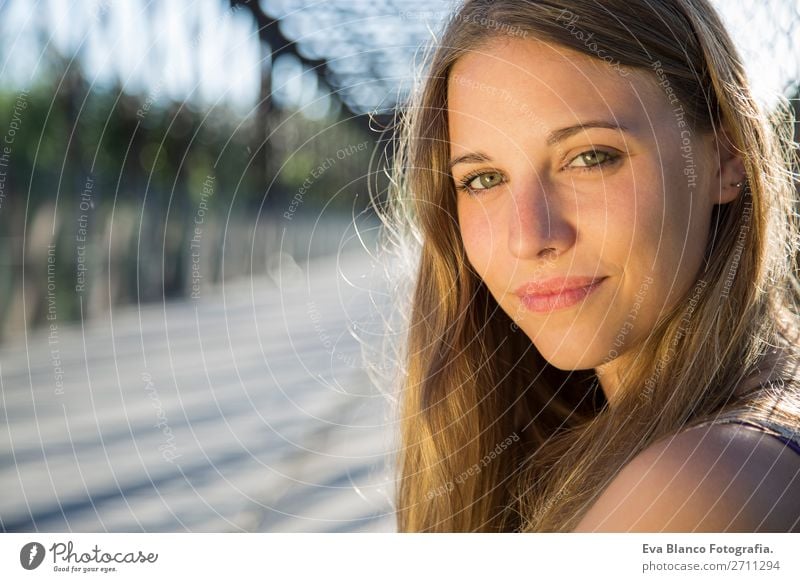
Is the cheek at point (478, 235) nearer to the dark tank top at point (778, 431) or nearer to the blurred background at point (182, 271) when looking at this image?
the blurred background at point (182, 271)

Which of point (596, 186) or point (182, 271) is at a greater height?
point (182, 271)

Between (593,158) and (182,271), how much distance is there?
6194 millimetres

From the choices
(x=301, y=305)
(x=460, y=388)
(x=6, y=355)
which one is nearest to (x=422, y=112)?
(x=460, y=388)

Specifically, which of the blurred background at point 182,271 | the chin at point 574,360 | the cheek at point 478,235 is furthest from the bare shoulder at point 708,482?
the blurred background at point 182,271

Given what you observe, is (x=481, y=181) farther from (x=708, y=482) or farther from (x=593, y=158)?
(x=708, y=482)

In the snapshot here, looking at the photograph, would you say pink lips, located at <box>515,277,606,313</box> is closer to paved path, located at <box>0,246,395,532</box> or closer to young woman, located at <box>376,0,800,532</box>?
young woman, located at <box>376,0,800,532</box>

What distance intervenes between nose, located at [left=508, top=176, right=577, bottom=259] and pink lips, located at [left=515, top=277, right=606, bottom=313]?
0.03m

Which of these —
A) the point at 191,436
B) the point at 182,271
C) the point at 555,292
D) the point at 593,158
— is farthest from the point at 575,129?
the point at 182,271

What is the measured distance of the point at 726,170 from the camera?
72 cm

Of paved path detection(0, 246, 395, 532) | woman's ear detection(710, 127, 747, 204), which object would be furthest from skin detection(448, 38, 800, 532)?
paved path detection(0, 246, 395, 532)

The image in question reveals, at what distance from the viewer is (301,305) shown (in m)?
8.58

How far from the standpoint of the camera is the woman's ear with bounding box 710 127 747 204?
28.4 inches

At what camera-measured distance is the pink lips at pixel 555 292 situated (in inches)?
28.3

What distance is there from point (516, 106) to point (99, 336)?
511 centimetres
